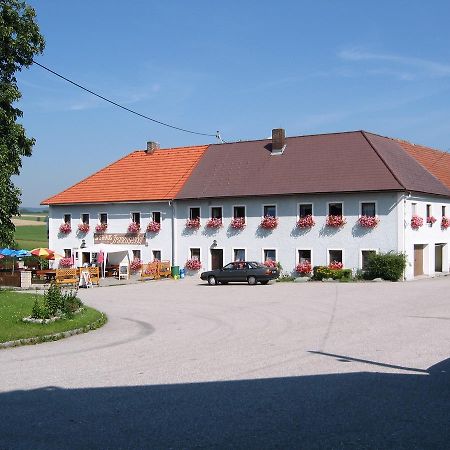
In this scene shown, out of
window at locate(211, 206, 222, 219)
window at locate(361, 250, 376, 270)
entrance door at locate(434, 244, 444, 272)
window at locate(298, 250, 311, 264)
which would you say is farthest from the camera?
window at locate(211, 206, 222, 219)

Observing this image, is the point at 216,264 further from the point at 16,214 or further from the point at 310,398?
the point at 310,398

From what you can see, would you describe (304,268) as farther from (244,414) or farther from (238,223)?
(244,414)

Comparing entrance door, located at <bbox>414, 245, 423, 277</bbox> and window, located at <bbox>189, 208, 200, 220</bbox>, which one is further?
window, located at <bbox>189, 208, 200, 220</bbox>

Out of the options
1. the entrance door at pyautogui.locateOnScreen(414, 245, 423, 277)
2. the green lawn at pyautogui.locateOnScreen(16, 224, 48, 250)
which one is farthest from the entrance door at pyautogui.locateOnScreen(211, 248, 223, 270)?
the green lawn at pyautogui.locateOnScreen(16, 224, 48, 250)

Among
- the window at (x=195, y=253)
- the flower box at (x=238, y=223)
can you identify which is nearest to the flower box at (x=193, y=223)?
the window at (x=195, y=253)

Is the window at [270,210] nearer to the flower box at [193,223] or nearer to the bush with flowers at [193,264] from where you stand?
the flower box at [193,223]

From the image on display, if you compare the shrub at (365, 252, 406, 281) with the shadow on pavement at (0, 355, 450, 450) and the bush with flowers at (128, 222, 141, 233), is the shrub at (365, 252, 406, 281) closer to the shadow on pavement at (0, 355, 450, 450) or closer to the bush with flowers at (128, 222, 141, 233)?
the bush with flowers at (128, 222, 141, 233)

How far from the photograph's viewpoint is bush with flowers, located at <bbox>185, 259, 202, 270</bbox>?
44.6m

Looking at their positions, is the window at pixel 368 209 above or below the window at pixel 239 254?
above

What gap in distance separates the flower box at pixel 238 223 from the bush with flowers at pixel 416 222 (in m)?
10.7

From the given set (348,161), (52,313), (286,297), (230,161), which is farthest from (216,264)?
(52,313)

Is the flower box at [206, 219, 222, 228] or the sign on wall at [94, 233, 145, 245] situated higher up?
the flower box at [206, 219, 222, 228]

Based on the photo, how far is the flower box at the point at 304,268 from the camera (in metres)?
40.2

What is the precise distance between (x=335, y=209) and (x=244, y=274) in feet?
24.2
